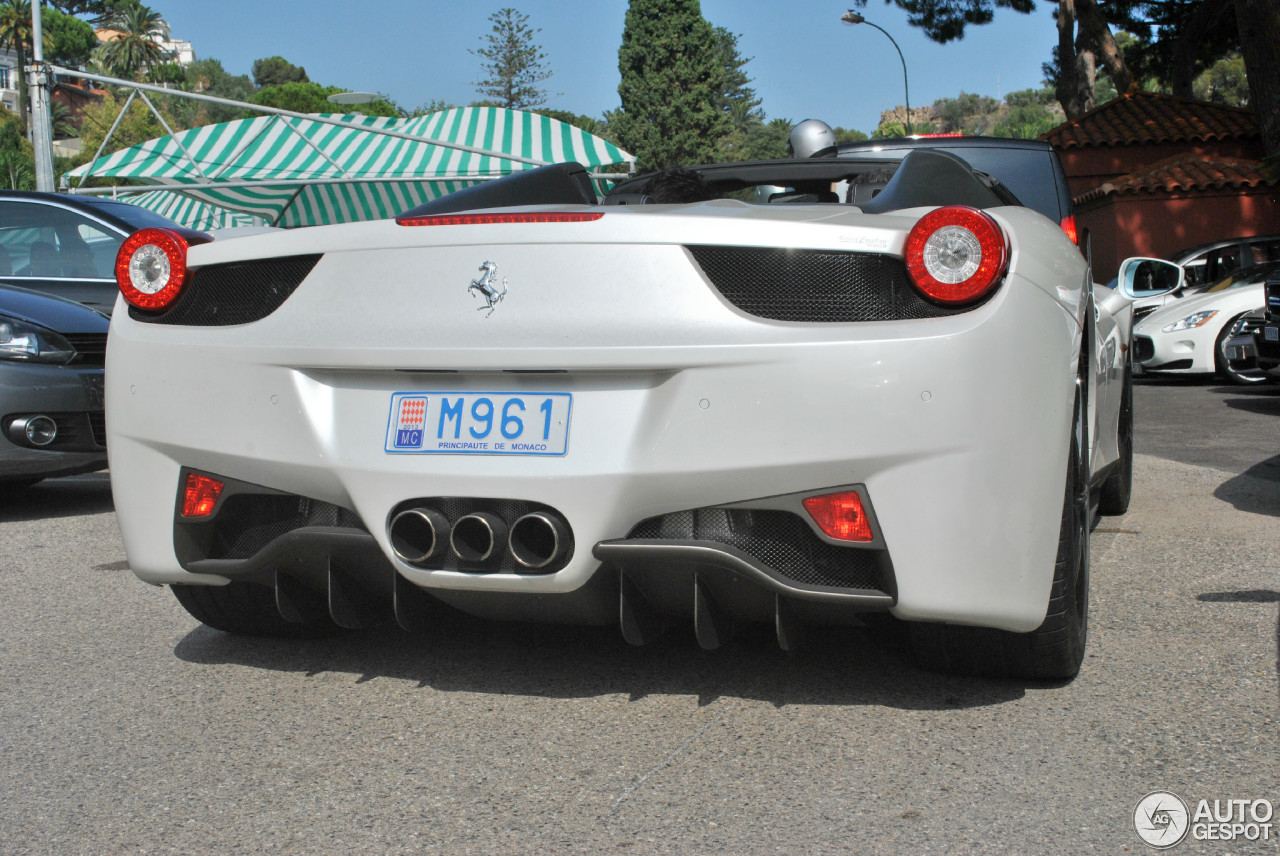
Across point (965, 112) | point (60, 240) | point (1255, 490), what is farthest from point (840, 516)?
point (965, 112)

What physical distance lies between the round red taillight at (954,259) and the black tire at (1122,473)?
2.70 meters

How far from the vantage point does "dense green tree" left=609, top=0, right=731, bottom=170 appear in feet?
207

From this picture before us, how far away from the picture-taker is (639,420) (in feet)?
8.09

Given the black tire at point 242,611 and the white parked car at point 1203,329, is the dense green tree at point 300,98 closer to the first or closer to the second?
the white parked car at point 1203,329

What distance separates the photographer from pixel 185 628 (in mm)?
3635

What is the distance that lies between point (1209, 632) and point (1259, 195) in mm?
22135

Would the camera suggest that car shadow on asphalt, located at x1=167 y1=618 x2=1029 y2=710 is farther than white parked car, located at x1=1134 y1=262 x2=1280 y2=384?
No

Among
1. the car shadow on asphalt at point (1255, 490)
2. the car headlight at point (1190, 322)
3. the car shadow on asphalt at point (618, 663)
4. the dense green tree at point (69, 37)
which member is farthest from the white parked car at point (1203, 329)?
the dense green tree at point (69, 37)

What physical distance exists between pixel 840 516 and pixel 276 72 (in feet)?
504

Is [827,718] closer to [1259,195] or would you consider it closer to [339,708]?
[339,708]

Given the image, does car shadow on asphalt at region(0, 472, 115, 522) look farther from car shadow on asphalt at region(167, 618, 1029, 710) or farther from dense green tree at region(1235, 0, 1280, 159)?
dense green tree at region(1235, 0, 1280, 159)

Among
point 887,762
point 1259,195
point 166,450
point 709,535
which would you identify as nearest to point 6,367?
point 166,450

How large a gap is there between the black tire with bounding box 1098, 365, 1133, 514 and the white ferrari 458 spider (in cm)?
231

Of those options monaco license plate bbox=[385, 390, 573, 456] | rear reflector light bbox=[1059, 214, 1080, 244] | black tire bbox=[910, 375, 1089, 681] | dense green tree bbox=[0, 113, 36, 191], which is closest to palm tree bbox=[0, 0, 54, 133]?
dense green tree bbox=[0, 113, 36, 191]
